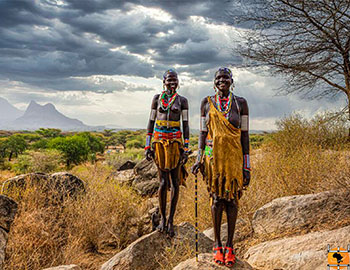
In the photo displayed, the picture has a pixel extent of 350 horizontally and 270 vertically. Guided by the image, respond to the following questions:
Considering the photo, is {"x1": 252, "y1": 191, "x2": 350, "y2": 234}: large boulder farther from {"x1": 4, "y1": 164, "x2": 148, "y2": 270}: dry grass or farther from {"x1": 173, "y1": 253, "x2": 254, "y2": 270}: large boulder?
{"x1": 4, "y1": 164, "x2": 148, "y2": 270}: dry grass

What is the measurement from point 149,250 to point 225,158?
1983 millimetres

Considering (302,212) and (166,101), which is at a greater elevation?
(166,101)

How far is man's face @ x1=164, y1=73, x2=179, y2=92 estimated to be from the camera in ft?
14.8

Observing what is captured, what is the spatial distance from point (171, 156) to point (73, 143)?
15.3 meters

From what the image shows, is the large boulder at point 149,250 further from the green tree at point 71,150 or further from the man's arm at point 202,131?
the green tree at point 71,150

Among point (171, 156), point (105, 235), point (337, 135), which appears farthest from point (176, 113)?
point (337, 135)

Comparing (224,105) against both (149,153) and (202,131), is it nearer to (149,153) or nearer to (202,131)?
(202,131)

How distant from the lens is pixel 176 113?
178 inches

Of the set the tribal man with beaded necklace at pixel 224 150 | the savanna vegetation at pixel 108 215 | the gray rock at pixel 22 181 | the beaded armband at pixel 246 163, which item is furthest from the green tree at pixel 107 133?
the beaded armband at pixel 246 163

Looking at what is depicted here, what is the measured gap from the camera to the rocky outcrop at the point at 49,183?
6434 millimetres

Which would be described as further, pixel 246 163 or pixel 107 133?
pixel 107 133

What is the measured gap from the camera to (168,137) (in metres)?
4.47

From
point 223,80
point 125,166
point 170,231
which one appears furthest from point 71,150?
point 223,80

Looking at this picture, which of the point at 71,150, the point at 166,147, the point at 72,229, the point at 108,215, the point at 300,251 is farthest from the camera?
the point at 71,150
